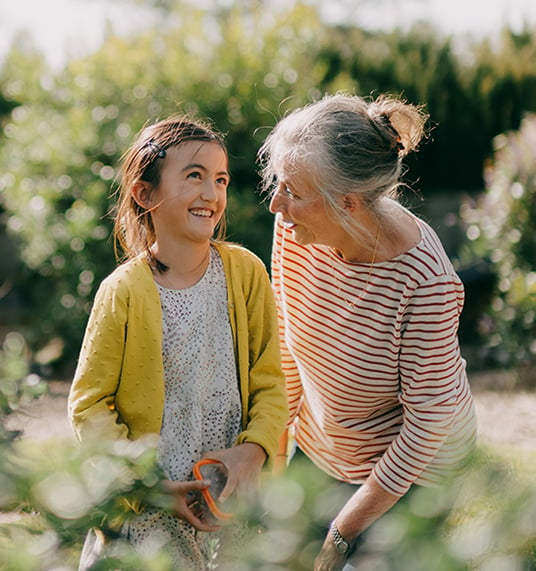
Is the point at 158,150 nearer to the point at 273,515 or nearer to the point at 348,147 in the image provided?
the point at 348,147

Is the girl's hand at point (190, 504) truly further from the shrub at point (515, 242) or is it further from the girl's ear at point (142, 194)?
the shrub at point (515, 242)

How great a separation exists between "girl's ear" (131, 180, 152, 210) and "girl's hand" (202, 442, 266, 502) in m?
0.68

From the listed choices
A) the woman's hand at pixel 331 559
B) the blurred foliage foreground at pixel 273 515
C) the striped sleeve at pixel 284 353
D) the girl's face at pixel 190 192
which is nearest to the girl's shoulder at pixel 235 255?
the girl's face at pixel 190 192

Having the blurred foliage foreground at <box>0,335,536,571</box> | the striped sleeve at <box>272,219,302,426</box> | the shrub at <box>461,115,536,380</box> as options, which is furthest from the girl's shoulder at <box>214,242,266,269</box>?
the shrub at <box>461,115,536,380</box>

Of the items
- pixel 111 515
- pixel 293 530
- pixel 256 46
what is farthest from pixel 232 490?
pixel 256 46

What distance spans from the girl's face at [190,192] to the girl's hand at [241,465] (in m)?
0.55

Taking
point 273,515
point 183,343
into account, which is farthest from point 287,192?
point 273,515

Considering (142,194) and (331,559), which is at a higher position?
(142,194)

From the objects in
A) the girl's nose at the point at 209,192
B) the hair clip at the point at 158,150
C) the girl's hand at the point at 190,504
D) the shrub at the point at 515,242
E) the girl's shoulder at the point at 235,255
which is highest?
the hair clip at the point at 158,150

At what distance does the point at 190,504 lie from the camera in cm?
201

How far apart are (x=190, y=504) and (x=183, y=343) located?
41cm

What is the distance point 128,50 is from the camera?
707 centimetres

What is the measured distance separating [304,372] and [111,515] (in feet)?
5.17

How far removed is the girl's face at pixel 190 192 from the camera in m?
2.07
